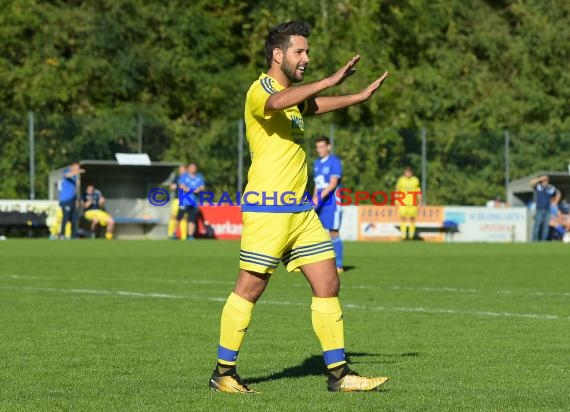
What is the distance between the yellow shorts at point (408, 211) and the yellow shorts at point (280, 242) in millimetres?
30270

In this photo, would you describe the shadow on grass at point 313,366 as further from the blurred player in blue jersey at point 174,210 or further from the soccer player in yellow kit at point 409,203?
the soccer player in yellow kit at point 409,203

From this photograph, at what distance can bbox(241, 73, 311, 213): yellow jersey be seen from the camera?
7918mm

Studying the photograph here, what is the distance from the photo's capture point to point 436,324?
40.4 feet

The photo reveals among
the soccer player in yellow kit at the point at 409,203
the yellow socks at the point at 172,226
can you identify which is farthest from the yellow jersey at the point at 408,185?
the yellow socks at the point at 172,226

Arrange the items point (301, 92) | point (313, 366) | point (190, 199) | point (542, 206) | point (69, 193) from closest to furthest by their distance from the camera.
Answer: point (301, 92) → point (313, 366) → point (69, 193) → point (190, 199) → point (542, 206)

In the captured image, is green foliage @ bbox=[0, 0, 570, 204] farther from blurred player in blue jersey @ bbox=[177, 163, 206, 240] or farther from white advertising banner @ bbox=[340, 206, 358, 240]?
blurred player in blue jersey @ bbox=[177, 163, 206, 240]

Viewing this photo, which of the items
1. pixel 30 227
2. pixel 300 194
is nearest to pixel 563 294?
pixel 300 194

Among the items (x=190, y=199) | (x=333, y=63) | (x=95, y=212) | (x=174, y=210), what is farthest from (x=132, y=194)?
(x=333, y=63)

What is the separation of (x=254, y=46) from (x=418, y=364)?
4408 cm

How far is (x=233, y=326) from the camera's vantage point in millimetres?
7980

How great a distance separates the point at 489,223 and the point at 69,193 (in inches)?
477

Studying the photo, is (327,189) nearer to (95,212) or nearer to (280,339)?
(280,339)

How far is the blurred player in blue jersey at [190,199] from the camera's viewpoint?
3644 cm

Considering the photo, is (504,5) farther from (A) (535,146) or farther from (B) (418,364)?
(B) (418,364)
